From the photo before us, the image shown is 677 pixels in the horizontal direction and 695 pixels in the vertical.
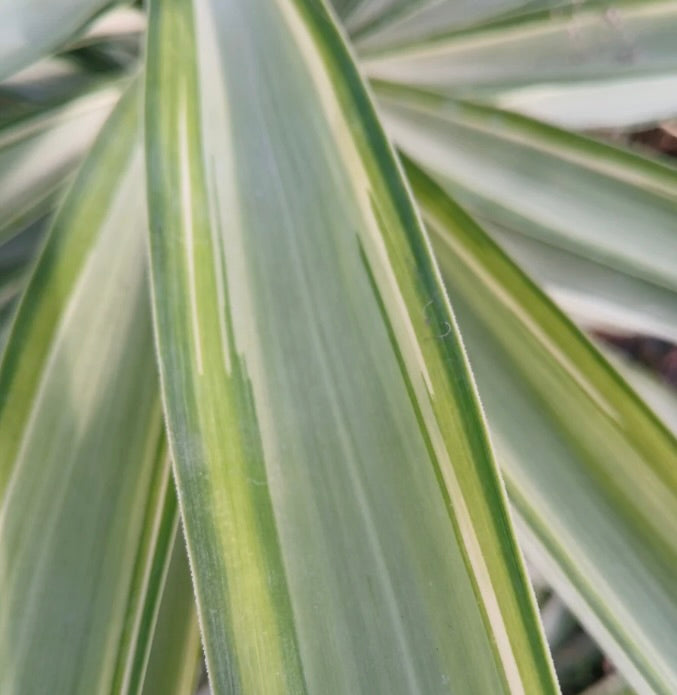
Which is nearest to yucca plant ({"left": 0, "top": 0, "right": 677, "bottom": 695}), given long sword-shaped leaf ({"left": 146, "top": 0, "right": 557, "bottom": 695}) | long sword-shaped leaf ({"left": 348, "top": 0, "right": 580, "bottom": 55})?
long sword-shaped leaf ({"left": 146, "top": 0, "right": 557, "bottom": 695})

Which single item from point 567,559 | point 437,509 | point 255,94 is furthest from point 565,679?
point 255,94

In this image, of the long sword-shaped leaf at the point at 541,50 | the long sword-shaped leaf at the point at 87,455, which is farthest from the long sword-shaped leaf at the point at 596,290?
the long sword-shaped leaf at the point at 87,455

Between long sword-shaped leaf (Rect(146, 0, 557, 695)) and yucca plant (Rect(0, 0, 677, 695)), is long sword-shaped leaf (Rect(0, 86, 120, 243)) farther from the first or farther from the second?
long sword-shaped leaf (Rect(146, 0, 557, 695))

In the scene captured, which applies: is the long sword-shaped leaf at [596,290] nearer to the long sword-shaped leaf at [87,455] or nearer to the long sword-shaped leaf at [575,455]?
the long sword-shaped leaf at [575,455]

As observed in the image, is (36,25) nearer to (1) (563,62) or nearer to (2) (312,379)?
(2) (312,379)

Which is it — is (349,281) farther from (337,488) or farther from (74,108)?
(74,108)

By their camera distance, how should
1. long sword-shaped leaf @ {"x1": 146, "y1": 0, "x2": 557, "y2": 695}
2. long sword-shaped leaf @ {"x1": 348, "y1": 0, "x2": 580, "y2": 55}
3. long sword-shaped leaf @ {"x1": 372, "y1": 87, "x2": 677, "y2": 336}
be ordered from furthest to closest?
long sword-shaped leaf @ {"x1": 348, "y1": 0, "x2": 580, "y2": 55}, long sword-shaped leaf @ {"x1": 372, "y1": 87, "x2": 677, "y2": 336}, long sword-shaped leaf @ {"x1": 146, "y1": 0, "x2": 557, "y2": 695}
